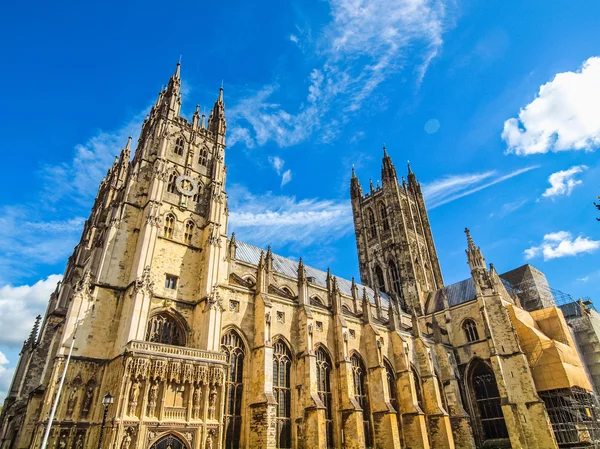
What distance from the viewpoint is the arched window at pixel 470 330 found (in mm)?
38469

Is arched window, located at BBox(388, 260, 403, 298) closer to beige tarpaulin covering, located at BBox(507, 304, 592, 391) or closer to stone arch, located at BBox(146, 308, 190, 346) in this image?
beige tarpaulin covering, located at BBox(507, 304, 592, 391)

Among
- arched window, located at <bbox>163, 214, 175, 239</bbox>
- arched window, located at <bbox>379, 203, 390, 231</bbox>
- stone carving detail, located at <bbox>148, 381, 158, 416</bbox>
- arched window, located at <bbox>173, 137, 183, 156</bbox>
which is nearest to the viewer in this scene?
stone carving detail, located at <bbox>148, 381, 158, 416</bbox>

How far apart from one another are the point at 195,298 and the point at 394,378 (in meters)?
17.8

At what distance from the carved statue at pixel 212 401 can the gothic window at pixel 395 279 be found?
105ft

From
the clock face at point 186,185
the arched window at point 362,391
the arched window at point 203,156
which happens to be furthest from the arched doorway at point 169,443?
the arched window at point 203,156

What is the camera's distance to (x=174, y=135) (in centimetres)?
3177

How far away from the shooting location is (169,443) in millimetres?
18391

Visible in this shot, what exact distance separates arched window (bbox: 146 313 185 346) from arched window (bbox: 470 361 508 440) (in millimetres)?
27272

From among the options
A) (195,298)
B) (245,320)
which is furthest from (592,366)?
(195,298)

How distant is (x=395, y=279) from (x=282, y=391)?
28220 mm

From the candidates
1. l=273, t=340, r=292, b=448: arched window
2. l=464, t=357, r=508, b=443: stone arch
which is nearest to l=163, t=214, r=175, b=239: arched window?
l=273, t=340, r=292, b=448: arched window

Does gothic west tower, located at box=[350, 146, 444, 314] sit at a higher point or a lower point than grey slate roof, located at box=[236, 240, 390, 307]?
higher

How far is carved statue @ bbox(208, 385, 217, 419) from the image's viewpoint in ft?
65.1

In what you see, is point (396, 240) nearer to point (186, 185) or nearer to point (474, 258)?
point (474, 258)
